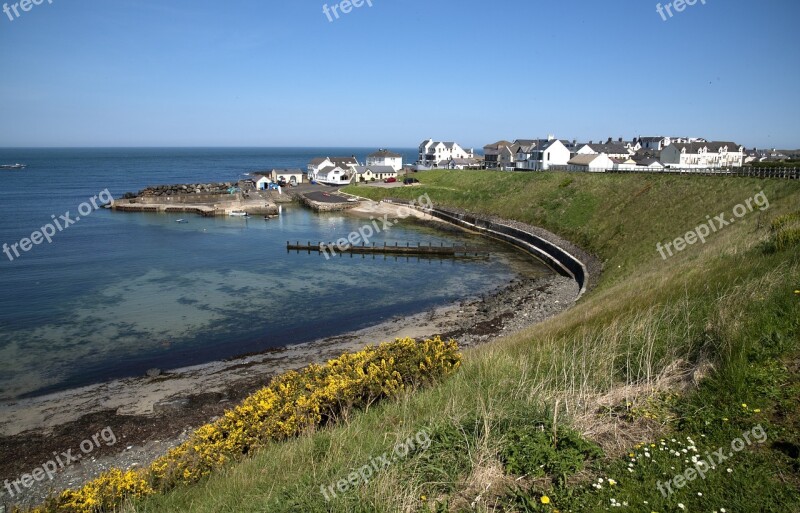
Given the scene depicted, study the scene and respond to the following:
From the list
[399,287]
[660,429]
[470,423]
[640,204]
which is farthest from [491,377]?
[640,204]

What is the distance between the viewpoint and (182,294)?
29.5m

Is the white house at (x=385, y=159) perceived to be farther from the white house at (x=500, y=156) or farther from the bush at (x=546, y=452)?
the bush at (x=546, y=452)

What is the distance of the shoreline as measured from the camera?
13.0 m

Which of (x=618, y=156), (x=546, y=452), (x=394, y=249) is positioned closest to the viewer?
(x=546, y=452)

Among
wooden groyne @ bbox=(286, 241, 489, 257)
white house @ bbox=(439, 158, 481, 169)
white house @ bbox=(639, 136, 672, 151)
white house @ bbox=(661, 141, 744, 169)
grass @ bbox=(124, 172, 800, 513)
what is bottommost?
wooden groyne @ bbox=(286, 241, 489, 257)

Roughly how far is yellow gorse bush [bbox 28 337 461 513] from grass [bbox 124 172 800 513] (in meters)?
0.48

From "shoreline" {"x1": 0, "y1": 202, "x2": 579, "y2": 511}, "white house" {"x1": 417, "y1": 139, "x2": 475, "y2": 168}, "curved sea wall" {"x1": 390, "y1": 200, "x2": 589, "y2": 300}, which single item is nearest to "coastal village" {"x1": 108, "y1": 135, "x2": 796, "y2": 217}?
"white house" {"x1": 417, "y1": 139, "x2": 475, "y2": 168}

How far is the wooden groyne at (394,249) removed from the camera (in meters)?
41.7

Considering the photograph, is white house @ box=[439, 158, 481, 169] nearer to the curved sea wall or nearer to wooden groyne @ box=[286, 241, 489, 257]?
the curved sea wall

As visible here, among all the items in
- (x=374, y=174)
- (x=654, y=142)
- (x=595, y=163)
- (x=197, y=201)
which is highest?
(x=654, y=142)

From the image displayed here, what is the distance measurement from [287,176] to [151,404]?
294ft

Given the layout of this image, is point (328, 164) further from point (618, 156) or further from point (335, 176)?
point (618, 156)

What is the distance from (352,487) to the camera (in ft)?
18.2

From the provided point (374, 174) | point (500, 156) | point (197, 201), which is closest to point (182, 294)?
point (197, 201)
